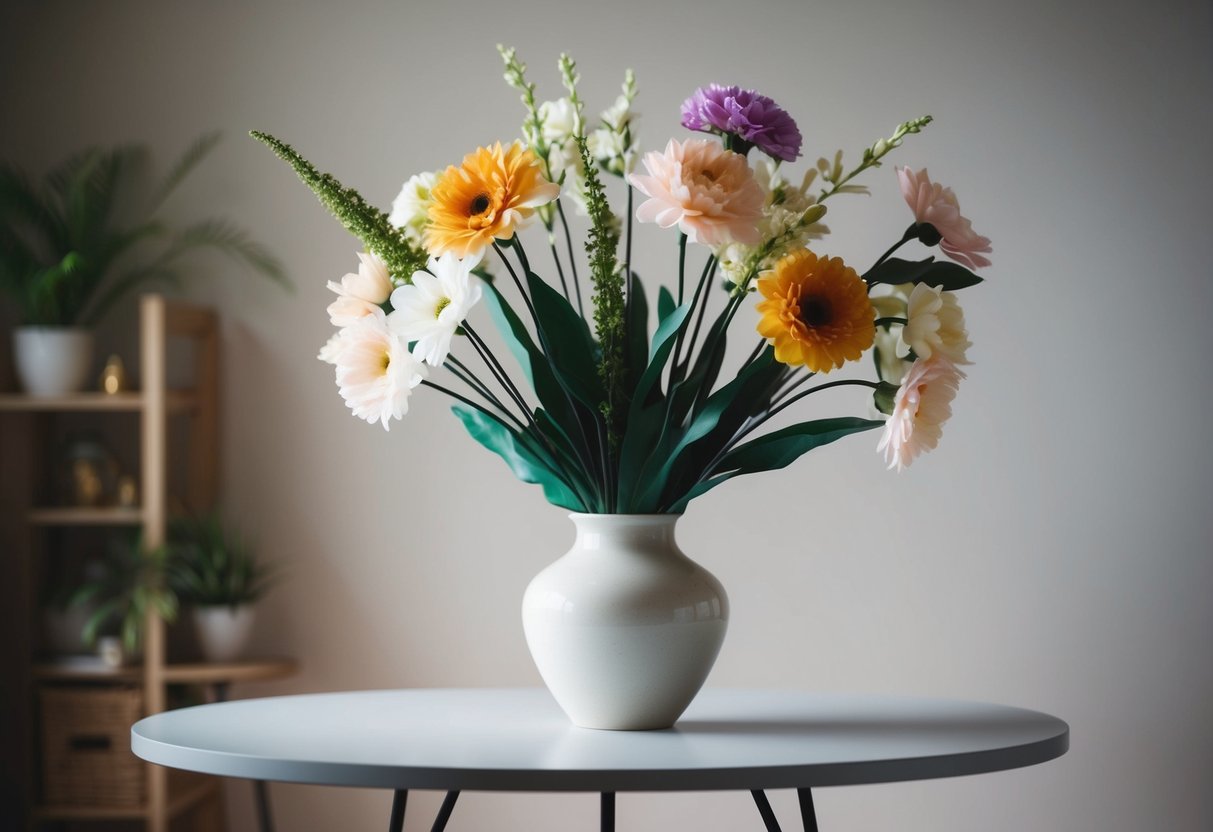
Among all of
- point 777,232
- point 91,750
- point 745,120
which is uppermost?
point 745,120

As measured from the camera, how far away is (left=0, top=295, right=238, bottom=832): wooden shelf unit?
3.10 m

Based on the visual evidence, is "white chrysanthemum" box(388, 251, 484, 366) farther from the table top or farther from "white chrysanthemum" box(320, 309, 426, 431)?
the table top

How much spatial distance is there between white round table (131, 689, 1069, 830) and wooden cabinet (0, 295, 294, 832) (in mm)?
1563

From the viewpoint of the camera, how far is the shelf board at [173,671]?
3.10 meters

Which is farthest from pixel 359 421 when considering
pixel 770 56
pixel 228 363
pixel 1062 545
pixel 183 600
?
pixel 1062 545

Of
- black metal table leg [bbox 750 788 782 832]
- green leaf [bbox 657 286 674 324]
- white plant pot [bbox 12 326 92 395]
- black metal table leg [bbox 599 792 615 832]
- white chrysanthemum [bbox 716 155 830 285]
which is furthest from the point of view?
white plant pot [bbox 12 326 92 395]

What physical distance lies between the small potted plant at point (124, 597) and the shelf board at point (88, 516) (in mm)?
60

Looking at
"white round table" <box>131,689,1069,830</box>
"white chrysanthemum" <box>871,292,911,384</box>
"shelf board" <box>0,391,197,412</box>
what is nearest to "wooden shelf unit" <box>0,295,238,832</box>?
"shelf board" <box>0,391,197,412</box>

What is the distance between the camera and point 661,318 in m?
1.52

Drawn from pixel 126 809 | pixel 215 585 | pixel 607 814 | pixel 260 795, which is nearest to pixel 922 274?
pixel 607 814

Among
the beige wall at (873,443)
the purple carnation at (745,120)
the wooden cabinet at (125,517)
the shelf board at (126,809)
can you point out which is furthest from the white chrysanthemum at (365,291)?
the shelf board at (126,809)

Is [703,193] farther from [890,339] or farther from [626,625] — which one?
[626,625]

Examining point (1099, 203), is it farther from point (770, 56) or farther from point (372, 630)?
point (372, 630)

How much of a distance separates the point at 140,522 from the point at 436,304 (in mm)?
2086
